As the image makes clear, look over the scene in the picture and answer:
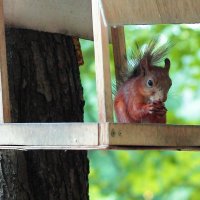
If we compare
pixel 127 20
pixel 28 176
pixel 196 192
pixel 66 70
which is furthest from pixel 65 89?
pixel 196 192

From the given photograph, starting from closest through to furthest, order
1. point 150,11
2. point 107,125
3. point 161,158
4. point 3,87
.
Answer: point 107,125, point 150,11, point 3,87, point 161,158

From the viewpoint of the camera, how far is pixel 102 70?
104 inches

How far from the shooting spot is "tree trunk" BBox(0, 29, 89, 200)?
3334 millimetres

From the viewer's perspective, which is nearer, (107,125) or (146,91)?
(107,125)

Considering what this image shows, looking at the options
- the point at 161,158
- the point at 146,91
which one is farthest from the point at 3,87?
the point at 161,158

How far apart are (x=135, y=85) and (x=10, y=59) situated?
0.68 m

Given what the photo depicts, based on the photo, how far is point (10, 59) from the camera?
345 centimetres

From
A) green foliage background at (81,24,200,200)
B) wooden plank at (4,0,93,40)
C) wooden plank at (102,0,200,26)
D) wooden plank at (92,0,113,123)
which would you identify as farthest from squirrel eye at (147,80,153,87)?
green foliage background at (81,24,200,200)

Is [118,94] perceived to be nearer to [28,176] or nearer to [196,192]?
[28,176]

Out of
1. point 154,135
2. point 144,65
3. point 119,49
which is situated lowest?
point 154,135

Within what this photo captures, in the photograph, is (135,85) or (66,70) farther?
(66,70)

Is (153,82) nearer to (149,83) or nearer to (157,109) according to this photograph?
(149,83)

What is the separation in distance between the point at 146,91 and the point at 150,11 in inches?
13.1

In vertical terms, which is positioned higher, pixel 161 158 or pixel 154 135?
pixel 154 135
